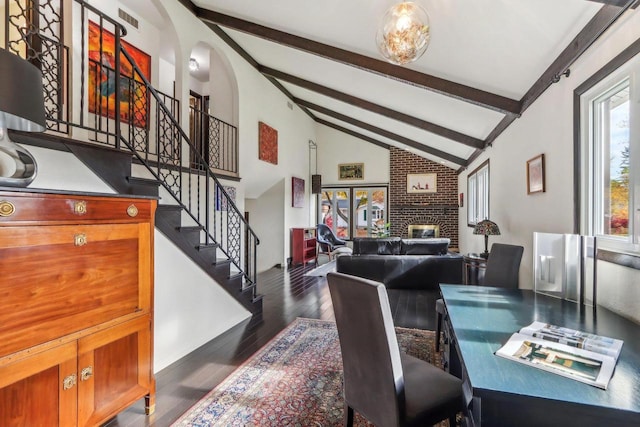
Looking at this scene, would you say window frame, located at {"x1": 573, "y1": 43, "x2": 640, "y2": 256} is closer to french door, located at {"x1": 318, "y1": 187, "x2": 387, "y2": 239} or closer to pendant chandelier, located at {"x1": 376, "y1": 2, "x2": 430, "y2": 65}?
pendant chandelier, located at {"x1": 376, "y1": 2, "x2": 430, "y2": 65}

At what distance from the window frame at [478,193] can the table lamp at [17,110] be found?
208 inches

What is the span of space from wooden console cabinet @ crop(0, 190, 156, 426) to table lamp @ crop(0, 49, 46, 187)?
140mm

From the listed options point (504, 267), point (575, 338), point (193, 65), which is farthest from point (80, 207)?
point (193, 65)

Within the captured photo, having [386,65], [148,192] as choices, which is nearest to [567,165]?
[386,65]

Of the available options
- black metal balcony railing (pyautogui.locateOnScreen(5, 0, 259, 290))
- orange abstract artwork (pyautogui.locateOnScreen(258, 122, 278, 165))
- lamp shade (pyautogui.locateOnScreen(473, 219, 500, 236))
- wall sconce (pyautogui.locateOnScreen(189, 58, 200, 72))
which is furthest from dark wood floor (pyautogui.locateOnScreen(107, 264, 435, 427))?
wall sconce (pyautogui.locateOnScreen(189, 58, 200, 72))

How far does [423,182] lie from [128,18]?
739cm

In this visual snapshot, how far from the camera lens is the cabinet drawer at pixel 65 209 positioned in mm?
1187

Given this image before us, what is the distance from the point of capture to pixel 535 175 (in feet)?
9.90

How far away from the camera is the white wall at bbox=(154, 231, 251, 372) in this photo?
2.37 metres

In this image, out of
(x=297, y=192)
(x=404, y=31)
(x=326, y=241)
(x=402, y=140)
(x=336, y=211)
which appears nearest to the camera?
(x=404, y=31)

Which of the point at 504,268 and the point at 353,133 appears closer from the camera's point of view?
the point at 504,268

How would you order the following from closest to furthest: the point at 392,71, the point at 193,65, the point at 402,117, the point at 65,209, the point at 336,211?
the point at 65,209
the point at 392,71
the point at 402,117
the point at 193,65
the point at 336,211

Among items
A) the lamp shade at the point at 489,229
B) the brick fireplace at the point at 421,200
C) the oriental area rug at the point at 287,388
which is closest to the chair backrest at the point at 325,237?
the brick fireplace at the point at 421,200

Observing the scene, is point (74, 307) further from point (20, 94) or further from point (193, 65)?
point (193, 65)
